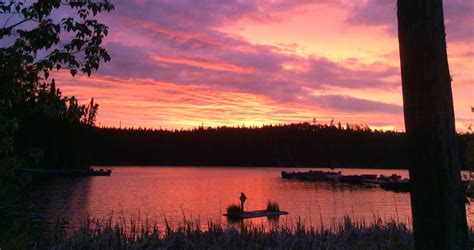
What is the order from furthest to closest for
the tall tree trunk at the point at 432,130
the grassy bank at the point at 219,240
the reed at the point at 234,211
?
the reed at the point at 234,211, the grassy bank at the point at 219,240, the tall tree trunk at the point at 432,130

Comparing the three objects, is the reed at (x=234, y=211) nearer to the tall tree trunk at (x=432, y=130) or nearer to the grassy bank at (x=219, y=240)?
the grassy bank at (x=219, y=240)

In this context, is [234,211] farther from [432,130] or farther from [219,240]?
[432,130]

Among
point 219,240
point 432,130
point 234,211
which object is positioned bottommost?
point 234,211

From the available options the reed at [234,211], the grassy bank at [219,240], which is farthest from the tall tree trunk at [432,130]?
the reed at [234,211]

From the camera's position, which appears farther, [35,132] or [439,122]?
[35,132]

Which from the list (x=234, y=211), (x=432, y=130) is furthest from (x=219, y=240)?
(x=234, y=211)

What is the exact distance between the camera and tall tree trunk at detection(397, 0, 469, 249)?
4676 mm

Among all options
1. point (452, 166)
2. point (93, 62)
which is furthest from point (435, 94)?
point (93, 62)

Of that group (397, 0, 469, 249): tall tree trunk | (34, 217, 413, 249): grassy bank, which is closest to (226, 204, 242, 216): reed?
(34, 217, 413, 249): grassy bank

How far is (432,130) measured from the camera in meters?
4.67

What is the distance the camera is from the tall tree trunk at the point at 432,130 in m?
4.68

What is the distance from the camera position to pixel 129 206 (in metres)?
63.8

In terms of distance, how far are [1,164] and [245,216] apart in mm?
38799

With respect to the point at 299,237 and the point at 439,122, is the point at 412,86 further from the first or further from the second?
the point at 299,237
